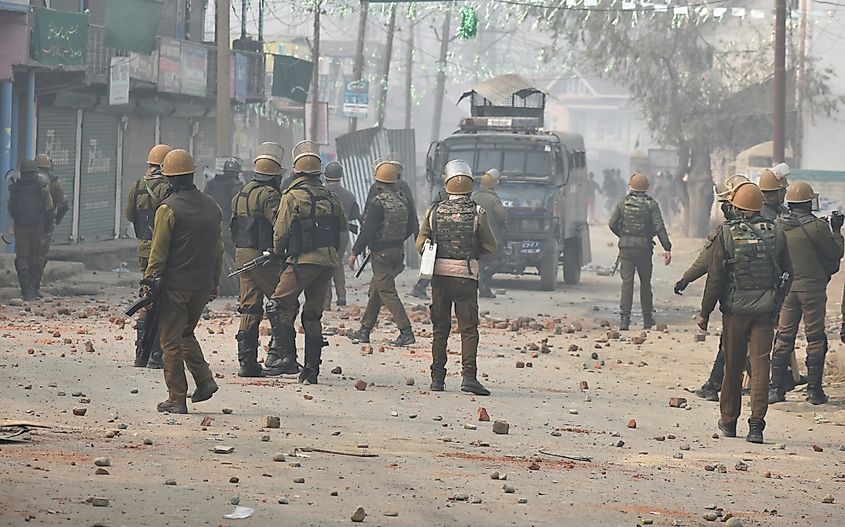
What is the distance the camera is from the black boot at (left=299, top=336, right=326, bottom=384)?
509 inches

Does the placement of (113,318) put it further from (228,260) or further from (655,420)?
(655,420)

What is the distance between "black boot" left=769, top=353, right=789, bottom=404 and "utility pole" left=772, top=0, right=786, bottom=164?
18.9 metres

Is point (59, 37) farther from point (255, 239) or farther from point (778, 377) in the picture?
point (778, 377)

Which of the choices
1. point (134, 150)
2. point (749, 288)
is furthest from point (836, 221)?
point (134, 150)

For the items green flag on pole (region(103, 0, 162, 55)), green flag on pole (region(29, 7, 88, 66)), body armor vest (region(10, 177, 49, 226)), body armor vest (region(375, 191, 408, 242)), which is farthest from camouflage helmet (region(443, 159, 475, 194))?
green flag on pole (region(103, 0, 162, 55))

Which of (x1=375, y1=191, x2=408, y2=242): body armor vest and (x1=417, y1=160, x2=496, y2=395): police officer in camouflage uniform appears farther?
(x1=375, y1=191, x2=408, y2=242): body armor vest

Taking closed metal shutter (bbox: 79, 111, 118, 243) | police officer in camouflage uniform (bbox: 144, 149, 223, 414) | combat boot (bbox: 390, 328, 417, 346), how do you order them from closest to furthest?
police officer in camouflage uniform (bbox: 144, 149, 223, 414) → combat boot (bbox: 390, 328, 417, 346) → closed metal shutter (bbox: 79, 111, 118, 243)

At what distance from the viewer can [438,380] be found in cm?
1312

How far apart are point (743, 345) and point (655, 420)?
1421mm

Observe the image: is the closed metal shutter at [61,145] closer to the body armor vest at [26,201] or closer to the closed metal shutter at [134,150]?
the closed metal shutter at [134,150]

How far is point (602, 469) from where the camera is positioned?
31.8 ft

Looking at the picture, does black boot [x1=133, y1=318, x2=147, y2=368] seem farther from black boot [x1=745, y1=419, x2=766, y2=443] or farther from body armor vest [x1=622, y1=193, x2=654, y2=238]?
body armor vest [x1=622, y1=193, x2=654, y2=238]

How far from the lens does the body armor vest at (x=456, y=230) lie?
510 inches

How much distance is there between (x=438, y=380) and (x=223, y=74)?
13623 millimetres
